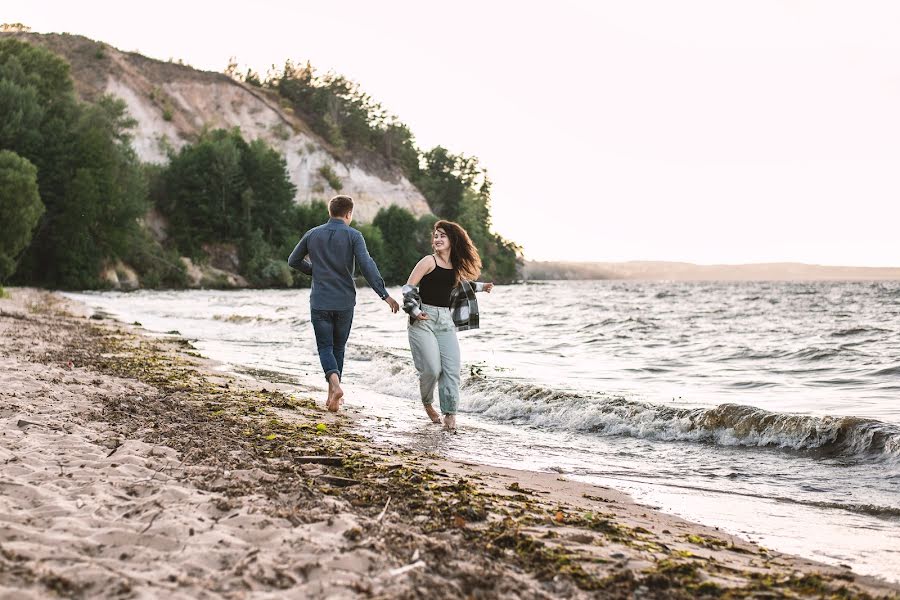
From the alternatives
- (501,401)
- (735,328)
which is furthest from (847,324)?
(501,401)

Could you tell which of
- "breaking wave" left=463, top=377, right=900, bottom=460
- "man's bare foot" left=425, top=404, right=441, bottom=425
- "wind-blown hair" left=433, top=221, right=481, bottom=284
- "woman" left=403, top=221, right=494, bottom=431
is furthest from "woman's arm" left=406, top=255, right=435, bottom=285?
"breaking wave" left=463, top=377, right=900, bottom=460

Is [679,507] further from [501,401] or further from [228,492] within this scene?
[501,401]

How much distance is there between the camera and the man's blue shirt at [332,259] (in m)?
8.50

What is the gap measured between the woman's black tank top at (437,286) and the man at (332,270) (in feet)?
1.81

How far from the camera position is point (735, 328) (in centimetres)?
2214

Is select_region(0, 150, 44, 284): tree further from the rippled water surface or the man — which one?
the man

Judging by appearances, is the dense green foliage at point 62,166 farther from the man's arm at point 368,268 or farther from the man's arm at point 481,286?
the man's arm at point 481,286

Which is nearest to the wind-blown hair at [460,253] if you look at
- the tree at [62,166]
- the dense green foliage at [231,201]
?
the tree at [62,166]

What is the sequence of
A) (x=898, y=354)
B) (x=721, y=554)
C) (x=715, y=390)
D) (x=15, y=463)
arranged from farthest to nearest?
(x=898, y=354)
(x=715, y=390)
(x=15, y=463)
(x=721, y=554)

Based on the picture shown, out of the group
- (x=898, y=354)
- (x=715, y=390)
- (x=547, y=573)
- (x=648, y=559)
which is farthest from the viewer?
(x=898, y=354)

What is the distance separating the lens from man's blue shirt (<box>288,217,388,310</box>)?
850 centimetres

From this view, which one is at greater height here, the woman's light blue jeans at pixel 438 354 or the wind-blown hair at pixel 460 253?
the wind-blown hair at pixel 460 253

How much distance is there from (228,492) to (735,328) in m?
20.1

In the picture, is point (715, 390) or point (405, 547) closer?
point (405, 547)
